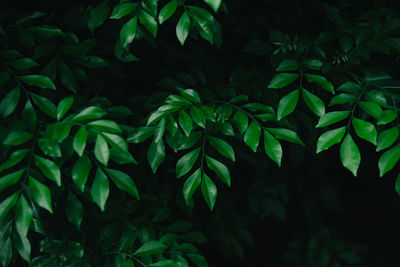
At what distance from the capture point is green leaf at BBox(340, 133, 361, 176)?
111 centimetres

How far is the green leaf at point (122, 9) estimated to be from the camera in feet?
3.86

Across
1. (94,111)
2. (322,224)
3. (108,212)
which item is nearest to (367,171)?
(322,224)

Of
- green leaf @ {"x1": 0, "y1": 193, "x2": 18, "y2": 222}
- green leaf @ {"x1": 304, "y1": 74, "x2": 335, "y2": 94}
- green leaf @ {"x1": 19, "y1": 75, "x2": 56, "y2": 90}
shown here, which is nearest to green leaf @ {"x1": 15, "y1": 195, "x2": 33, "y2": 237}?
green leaf @ {"x1": 0, "y1": 193, "x2": 18, "y2": 222}

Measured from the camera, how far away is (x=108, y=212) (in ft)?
4.84

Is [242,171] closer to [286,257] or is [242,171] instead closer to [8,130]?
[286,257]

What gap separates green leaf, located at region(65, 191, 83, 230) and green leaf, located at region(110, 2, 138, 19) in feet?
1.93

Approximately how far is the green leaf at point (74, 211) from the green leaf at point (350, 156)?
829 millimetres

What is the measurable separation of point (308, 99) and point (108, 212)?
0.86 m

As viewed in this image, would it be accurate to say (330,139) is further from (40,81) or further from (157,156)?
(40,81)

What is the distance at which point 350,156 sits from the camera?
1125mm

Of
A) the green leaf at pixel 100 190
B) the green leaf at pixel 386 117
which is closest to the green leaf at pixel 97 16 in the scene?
the green leaf at pixel 100 190

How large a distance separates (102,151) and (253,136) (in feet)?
1.55

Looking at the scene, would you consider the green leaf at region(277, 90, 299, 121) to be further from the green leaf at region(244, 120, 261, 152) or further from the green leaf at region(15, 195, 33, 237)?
the green leaf at region(15, 195, 33, 237)

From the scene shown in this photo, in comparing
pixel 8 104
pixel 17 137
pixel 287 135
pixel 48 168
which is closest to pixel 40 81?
pixel 8 104
